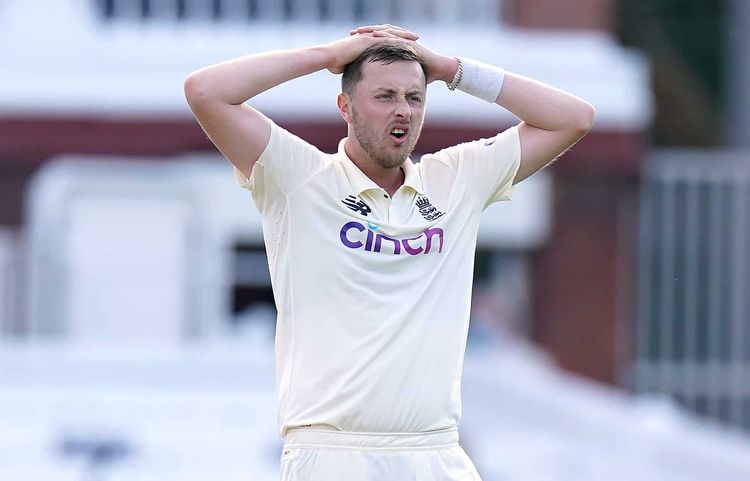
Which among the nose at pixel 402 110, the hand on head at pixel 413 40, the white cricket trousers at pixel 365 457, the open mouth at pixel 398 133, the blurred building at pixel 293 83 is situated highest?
A: the blurred building at pixel 293 83

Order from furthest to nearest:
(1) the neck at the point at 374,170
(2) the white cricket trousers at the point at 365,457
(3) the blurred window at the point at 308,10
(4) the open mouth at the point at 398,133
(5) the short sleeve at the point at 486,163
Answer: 1. (3) the blurred window at the point at 308,10
2. (5) the short sleeve at the point at 486,163
3. (1) the neck at the point at 374,170
4. (4) the open mouth at the point at 398,133
5. (2) the white cricket trousers at the point at 365,457

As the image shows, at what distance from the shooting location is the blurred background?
36.0 feet

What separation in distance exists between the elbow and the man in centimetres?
41

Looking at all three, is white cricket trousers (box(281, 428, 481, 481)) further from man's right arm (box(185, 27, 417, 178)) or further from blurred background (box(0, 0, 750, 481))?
blurred background (box(0, 0, 750, 481))

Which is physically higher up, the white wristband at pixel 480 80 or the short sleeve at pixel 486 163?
the white wristband at pixel 480 80

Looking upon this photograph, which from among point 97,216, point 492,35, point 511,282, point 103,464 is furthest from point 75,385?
point 511,282

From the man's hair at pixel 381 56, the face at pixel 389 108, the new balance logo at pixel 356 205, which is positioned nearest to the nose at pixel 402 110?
the face at pixel 389 108

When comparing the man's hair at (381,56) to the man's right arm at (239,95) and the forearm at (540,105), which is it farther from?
the forearm at (540,105)

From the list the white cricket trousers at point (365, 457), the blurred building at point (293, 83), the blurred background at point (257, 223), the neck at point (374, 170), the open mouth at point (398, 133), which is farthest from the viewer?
the blurred building at point (293, 83)

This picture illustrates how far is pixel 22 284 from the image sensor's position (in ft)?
40.5

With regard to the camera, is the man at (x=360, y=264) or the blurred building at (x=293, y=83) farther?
the blurred building at (x=293, y=83)

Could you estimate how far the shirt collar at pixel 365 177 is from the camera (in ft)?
15.2

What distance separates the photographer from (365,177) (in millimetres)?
4652

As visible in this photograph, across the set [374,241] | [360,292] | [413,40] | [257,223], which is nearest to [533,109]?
[413,40]
